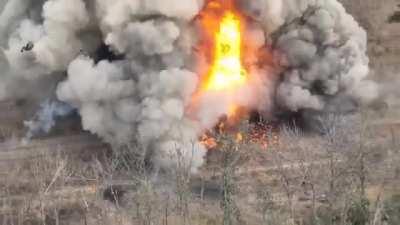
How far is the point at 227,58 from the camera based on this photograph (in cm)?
3550

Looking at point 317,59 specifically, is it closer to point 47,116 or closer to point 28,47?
point 47,116

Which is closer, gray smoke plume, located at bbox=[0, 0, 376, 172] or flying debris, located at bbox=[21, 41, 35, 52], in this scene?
gray smoke plume, located at bbox=[0, 0, 376, 172]

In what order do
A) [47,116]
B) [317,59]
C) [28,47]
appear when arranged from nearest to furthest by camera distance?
[28,47] < [317,59] < [47,116]

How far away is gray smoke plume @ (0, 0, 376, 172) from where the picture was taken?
32594 millimetres

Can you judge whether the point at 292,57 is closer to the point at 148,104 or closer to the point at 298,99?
the point at 298,99

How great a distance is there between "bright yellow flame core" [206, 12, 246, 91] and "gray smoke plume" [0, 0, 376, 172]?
1.28 feet

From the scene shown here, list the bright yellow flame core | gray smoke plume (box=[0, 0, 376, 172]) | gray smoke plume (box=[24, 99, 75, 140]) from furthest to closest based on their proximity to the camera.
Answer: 1. gray smoke plume (box=[24, 99, 75, 140])
2. the bright yellow flame core
3. gray smoke plume (box=[0, 0, 376, 172])

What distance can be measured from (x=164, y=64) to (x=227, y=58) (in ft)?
11.0

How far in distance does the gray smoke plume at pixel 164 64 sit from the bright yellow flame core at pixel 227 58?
389 millimetres

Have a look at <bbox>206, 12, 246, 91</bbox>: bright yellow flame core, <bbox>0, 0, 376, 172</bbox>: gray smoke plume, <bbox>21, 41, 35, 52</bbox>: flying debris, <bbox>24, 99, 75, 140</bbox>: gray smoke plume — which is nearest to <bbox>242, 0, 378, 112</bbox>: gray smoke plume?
<bbox>0, 0, 376, 172</bbox>: gray smoke plume

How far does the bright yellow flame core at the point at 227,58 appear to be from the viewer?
35.0 meters

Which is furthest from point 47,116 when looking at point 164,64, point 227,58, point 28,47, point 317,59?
point 317,59

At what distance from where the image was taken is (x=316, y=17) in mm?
35312

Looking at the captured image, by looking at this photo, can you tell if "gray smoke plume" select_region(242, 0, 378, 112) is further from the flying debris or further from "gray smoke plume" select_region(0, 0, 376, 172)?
the flying debris
